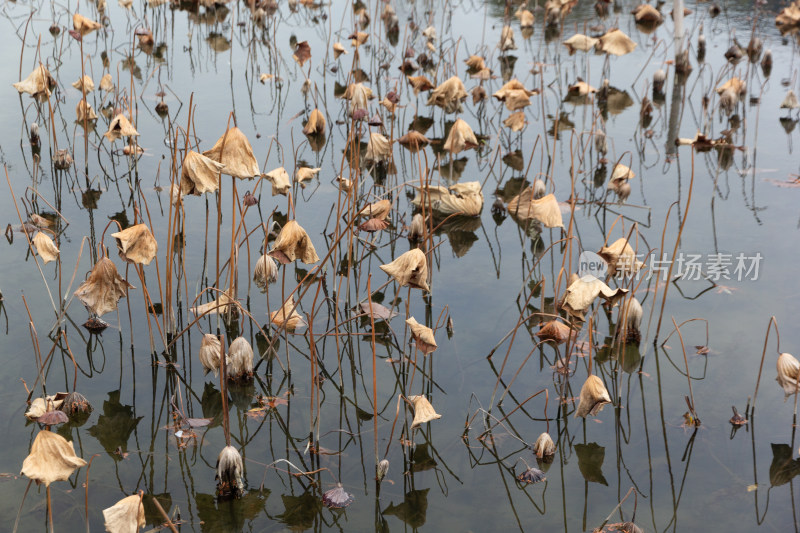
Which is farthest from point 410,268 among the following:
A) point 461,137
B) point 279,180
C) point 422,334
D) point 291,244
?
point 461,137

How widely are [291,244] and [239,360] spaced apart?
0.40m

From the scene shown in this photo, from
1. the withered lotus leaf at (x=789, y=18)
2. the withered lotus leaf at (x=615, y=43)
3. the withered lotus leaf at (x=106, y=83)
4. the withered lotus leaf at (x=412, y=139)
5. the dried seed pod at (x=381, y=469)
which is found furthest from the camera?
the withered lotus leaf at (x=789, y=18)

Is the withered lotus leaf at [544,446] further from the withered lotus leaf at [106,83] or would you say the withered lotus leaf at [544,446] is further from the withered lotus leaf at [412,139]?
the withered lotus leaf at [106,83]

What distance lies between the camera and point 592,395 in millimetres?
1797

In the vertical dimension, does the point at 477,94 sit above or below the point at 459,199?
above

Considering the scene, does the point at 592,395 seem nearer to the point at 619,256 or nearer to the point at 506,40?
the point at 619,256

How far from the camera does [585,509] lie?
1758 mm

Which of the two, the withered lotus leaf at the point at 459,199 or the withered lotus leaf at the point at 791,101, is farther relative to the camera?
the withered lotus leaf at the point at 791,101

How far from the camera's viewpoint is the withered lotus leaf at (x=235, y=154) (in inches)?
72.2

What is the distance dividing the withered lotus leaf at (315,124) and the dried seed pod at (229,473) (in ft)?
7.86

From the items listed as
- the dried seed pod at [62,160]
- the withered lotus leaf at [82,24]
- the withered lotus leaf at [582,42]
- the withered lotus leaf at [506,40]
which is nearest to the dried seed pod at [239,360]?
the dried seed pod at [62,160]

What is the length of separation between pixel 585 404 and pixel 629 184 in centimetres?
182

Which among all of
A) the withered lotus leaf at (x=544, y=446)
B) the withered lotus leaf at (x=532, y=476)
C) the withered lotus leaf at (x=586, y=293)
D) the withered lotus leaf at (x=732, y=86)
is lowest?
the withered lotus leaf at (x=532, y=476)

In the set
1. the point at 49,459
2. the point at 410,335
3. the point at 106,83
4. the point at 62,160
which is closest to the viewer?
the point at 49,459
